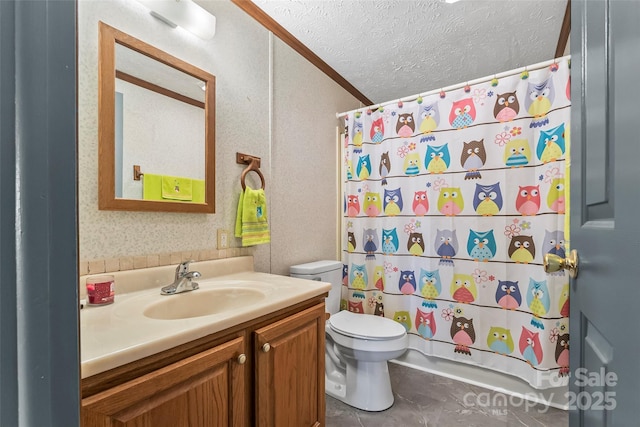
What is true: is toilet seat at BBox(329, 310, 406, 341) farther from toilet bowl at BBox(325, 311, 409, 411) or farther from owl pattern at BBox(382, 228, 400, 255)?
owl pattern at BBox(382, 228, 400, 255)

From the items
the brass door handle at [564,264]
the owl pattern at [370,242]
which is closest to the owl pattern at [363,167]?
the owl pattern at [370,242]

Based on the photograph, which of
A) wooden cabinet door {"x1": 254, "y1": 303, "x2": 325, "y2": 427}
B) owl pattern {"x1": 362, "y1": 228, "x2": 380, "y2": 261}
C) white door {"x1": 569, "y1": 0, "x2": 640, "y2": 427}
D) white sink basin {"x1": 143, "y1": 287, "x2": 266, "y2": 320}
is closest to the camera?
white door {"x1": 569, "y1": 0, "x2": 640, "y2": 427}

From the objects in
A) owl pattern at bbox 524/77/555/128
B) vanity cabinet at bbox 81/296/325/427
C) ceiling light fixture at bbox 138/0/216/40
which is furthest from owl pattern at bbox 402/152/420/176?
ceiling light fixture at bbox 138/0/216/40

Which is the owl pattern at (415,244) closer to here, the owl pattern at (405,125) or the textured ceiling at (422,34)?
the owl pattern at (405,125)

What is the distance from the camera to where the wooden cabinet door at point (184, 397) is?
607mm

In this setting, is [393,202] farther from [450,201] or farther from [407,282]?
[407,282]

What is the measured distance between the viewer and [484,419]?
1.55 m

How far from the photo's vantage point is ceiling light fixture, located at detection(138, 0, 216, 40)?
47.5 inches

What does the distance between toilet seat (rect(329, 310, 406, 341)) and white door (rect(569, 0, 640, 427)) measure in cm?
91

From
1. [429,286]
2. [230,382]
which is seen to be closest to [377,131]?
[429,286]

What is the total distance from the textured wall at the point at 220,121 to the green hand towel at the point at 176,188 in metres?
0.08

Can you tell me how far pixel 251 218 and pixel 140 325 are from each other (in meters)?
0.83

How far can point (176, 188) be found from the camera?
4.24 ft

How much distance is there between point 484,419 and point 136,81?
2325 millimetres
